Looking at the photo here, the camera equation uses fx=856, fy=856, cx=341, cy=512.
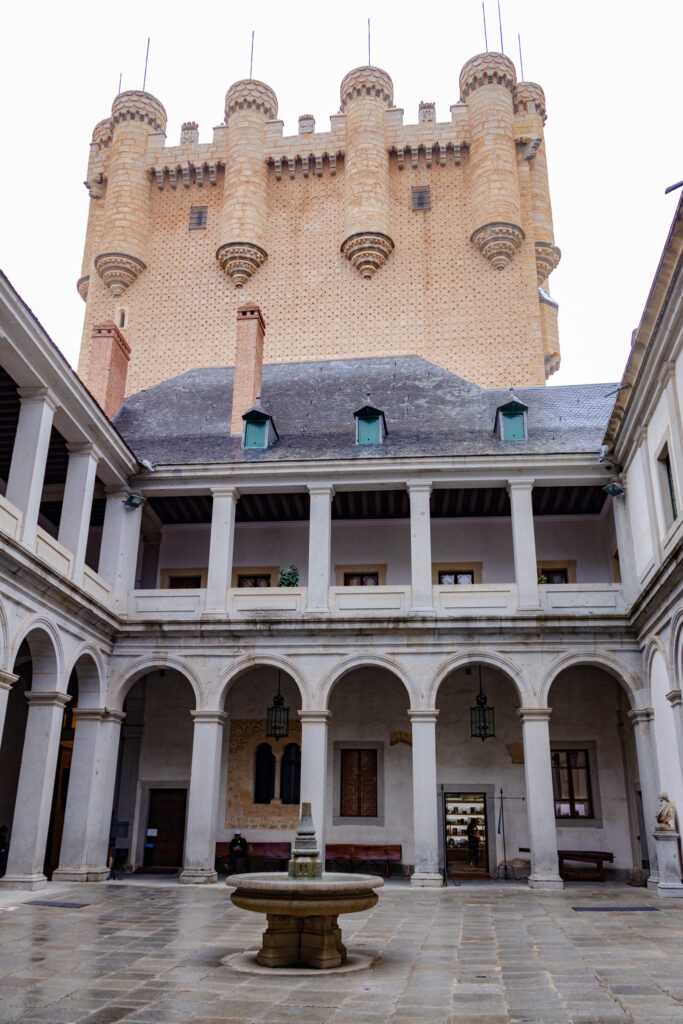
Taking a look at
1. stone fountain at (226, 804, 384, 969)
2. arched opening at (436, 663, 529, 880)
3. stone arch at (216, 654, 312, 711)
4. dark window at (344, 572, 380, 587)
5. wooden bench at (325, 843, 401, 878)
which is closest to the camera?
stone fountain at (226, 804, 384, 969)

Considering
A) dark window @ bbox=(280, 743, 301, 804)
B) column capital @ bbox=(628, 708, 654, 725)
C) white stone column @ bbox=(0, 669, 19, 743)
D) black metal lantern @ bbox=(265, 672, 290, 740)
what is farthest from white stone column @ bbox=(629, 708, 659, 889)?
white stone column @ bbox=(0, 669, 19, 743)

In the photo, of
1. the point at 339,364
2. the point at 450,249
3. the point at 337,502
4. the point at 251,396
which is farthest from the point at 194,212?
the point at 337,502

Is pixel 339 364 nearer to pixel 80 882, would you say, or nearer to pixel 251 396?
pixel 251 396

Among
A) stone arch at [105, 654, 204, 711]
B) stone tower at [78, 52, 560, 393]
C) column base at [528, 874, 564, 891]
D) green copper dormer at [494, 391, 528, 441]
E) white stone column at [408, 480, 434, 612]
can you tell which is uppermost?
stone tower at [78, 52, 560, 393]

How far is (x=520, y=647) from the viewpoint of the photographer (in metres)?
17.4

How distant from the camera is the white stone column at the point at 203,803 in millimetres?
16516

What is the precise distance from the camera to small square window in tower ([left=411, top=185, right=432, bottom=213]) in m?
32.4

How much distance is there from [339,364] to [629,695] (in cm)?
1297

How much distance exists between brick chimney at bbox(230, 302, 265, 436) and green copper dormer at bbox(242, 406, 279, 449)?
85cm

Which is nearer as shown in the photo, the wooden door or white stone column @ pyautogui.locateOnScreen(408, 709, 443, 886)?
white stone column @ pyautogui.locateOnScreen(408, 709, 443, 886)

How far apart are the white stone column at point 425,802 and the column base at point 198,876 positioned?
152 inches

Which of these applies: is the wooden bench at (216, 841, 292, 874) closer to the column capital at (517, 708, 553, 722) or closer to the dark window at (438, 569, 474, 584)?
the column capital at (517, 708, 553, 722)

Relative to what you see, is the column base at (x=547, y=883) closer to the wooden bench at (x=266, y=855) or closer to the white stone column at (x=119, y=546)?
the wooden bench at (x=266, y=855)

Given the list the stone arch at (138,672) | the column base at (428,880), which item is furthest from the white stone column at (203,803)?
the column base at (428,880)
